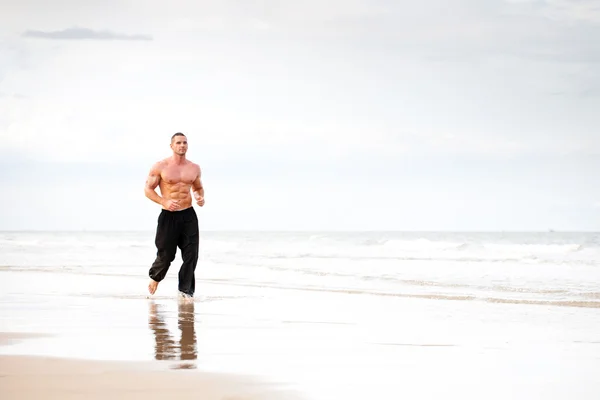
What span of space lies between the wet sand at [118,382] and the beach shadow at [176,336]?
28 centimetres

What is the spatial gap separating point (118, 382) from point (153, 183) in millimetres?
5847

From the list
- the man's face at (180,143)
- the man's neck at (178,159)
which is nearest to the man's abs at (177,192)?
the man's neck at (178,159)

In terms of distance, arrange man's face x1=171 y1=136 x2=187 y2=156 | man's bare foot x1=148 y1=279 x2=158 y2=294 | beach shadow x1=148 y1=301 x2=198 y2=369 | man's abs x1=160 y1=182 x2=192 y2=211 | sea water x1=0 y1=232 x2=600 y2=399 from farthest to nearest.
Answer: man's bare foot x1=148 y1=279 x2=158 y2=294
man's abs x1=160 y1=182 x2=192 y2=211
man's face x1=171 y1=136 x2=187 y2=156
beach shadow x1=148 y1=301 x2=198 y2=369
sea water x1=0 y1=232 x2=600 y2=399

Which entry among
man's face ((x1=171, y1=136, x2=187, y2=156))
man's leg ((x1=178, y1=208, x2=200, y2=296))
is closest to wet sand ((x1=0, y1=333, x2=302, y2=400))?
man's leg ((x1=178, y1=208, x2=200, y2=296))

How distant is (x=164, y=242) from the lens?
10.2 metres

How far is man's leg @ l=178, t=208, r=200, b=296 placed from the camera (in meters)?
10.1

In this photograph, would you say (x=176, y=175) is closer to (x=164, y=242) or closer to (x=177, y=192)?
(x=177, y=192)

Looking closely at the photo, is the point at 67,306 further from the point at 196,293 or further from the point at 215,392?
the point at 215,392

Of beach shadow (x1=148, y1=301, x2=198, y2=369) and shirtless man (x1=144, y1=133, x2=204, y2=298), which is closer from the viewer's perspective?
beach shadow (x1=148, y1=301, x2=198, y2=369)

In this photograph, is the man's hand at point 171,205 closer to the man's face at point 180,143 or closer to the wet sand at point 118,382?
the man's face at point 180,143

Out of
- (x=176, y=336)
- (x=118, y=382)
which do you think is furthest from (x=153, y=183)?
(x=118, y=382)

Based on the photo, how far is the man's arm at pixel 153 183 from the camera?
33.1 ft

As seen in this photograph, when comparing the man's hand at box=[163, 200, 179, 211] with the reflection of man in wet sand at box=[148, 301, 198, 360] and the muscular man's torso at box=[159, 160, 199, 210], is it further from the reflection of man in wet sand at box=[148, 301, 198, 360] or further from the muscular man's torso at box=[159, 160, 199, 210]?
the reflection of man in wet sand at box=[148, 301, 198, 360]

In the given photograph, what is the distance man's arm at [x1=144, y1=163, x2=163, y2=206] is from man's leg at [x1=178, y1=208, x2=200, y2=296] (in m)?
0.41
